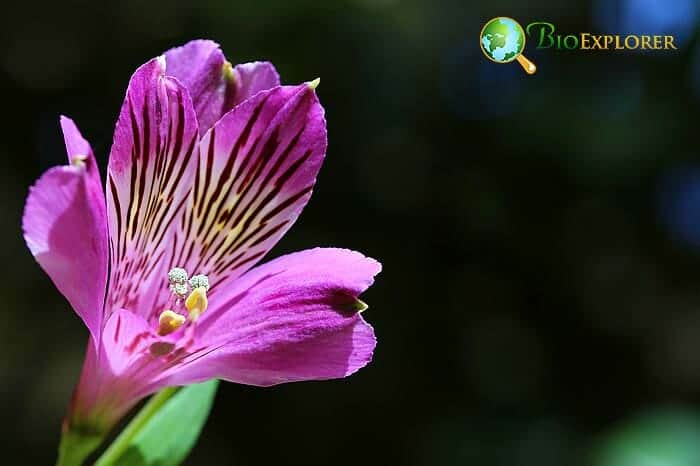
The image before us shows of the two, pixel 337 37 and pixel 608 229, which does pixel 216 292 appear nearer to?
pixel 337 37

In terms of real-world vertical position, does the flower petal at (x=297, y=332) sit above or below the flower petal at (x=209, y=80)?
below

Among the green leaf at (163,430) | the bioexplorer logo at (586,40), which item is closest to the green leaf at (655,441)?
the bioexplorer logo at (586,40)

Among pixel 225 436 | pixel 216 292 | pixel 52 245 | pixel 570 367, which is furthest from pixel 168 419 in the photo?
pixel 570 367

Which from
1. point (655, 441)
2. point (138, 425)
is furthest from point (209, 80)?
point (655, 441)

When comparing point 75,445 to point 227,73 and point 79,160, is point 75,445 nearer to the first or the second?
point 79,160

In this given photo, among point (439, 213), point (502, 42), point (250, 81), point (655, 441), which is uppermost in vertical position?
point (502, 42)

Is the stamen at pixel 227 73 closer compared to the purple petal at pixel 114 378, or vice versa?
the purple petal at pixel 114 378

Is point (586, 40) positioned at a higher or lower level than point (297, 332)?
higher

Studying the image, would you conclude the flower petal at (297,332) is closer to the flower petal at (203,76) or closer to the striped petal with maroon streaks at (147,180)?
the striped petal with maroon streaks at (147,180)
